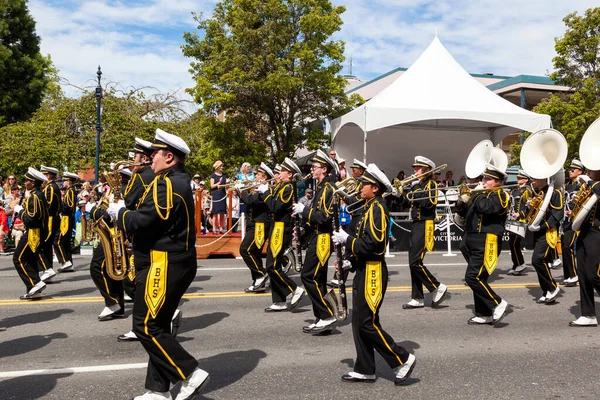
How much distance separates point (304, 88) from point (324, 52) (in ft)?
4.58

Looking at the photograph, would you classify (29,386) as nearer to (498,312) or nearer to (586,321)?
(498,312)

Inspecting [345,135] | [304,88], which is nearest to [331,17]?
[304,88]

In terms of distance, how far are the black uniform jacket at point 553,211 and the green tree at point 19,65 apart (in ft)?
98.1

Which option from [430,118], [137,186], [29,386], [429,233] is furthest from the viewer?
[430,118]

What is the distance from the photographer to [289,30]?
19969 mm

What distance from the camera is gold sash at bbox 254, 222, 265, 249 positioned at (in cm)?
879

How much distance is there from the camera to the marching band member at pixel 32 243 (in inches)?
341

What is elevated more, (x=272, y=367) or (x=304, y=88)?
(x=304, y=88)

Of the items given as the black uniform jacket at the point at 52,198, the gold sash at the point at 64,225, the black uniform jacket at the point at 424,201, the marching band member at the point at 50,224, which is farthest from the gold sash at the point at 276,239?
the gold sash at the point at 64,225

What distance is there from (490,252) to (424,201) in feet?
4.33

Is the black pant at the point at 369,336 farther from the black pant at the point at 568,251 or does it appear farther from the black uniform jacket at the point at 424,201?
the black pant at the point at 568,251

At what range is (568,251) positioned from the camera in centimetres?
959

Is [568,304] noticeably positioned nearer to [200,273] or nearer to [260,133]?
[200,273]

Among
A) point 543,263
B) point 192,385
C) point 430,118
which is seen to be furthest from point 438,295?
point 430,118
